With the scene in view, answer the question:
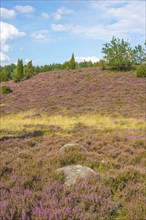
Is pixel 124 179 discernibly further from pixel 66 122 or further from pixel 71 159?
pixel 66 122

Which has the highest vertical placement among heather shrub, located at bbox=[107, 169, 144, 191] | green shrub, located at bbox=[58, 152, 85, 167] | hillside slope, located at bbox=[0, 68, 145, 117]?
hillside slope, located at bbox=[0, 68, 145, 117]

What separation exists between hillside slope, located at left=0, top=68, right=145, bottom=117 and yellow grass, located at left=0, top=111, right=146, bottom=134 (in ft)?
6.88

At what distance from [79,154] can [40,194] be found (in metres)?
3.35

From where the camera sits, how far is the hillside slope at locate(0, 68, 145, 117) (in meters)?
25.9

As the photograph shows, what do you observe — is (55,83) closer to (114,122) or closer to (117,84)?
(117,84)

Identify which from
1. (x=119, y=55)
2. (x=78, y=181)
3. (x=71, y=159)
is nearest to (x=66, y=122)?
(x=71, y=159)

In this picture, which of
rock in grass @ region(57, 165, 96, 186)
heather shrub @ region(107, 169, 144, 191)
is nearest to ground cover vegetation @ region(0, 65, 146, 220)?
heather shrub @ region(107, 169, 144, 191)

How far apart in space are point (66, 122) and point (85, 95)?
525 inches

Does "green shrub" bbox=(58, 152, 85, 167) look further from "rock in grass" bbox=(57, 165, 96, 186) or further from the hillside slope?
the hillside slope

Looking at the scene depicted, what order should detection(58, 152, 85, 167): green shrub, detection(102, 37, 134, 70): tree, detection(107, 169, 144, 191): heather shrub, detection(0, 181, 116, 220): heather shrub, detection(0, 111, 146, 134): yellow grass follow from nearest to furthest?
detection(0, 181, 116, 220): heather shrub → detection(107, 169, 144, 191): heather shrub → detection(58, 152, 85, 167): green shrub → detection(0, 111, 146, 134): yellow grass → detection(102, 37, 134, 70): tree

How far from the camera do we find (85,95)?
107 ft

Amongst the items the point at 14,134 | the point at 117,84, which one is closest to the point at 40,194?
the point at 14,134

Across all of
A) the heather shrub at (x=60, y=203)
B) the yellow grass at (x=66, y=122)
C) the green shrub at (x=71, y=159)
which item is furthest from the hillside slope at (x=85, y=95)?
the heather shrub at (x=60, y=203)

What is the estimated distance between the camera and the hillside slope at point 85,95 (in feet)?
85.0
